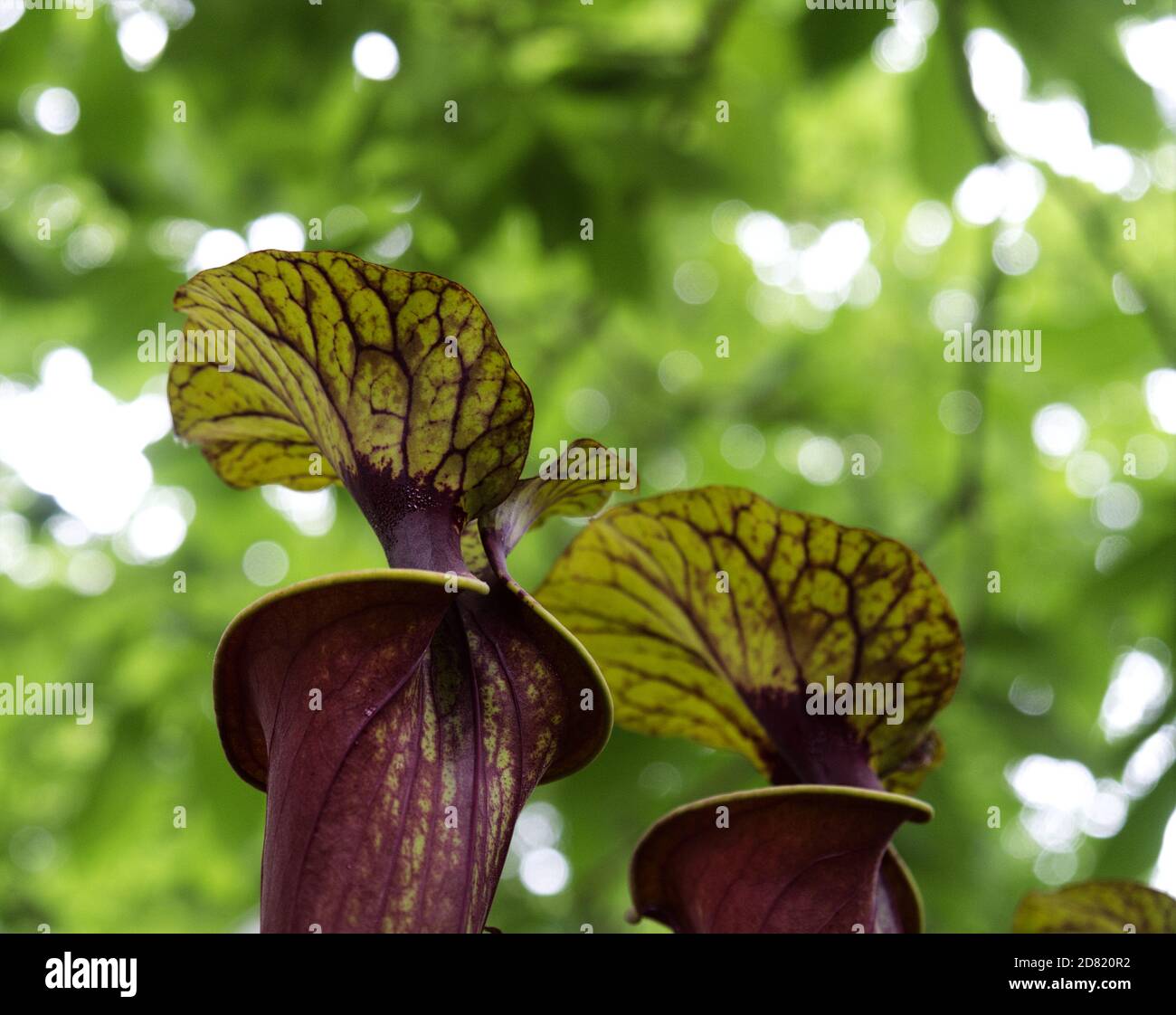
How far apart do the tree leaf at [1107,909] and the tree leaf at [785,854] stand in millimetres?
176

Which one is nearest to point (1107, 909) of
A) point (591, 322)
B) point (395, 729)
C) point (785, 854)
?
point (785, 854)

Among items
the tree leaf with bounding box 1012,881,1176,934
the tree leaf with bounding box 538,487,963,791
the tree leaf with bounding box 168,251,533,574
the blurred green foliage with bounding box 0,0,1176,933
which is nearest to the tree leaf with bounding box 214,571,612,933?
the tree leaf with bounding box 168,251,533,574

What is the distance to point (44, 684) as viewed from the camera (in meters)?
1.92

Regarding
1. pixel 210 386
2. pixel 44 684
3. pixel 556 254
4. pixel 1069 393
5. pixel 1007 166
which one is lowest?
pixel 44 684

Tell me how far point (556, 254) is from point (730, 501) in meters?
1.04

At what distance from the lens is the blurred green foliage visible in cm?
149

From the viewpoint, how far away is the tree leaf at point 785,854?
0.56 metres

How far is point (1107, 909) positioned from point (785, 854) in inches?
11.4

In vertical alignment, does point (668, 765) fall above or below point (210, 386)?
below

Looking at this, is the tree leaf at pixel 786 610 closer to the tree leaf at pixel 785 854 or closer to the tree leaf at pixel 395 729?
the tree leaf at pixel 785 854

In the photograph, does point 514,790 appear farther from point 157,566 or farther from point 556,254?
point 157,566

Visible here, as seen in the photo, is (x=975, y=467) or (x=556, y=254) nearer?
(x=556, y=254)

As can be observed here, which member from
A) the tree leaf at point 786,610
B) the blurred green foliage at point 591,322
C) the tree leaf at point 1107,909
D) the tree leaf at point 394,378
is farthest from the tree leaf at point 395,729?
the blurred green foliage at point 591,322

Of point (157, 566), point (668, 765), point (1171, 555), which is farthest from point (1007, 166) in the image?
point (157, 566)
